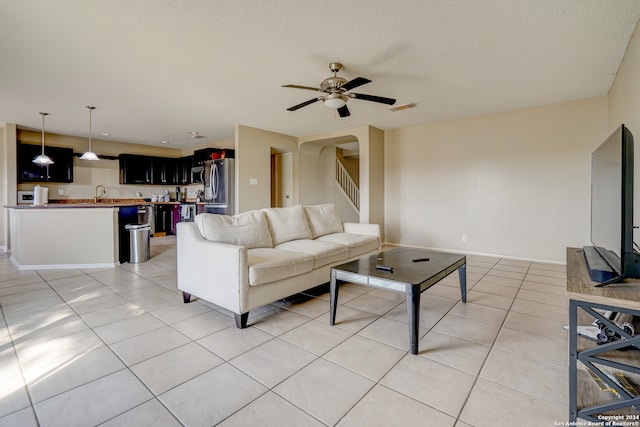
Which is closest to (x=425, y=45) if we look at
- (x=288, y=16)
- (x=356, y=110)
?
(x=288, y=16)

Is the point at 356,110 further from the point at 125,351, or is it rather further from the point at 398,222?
the point at 125,351

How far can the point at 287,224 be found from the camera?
3.55 m

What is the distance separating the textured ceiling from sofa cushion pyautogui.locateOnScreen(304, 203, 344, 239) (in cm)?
162

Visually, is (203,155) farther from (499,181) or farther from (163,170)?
(499,181)

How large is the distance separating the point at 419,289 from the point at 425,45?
7.42 ft

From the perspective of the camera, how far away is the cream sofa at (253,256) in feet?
7.50

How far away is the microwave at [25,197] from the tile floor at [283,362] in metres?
3.88

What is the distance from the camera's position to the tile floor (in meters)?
1.39

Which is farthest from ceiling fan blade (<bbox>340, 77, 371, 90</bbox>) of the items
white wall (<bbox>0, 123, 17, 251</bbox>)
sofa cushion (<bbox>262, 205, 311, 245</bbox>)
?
white wall (<bbox>0, 123, 17, 251</bbox>)

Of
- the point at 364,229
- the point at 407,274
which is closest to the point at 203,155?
the point at 364,229

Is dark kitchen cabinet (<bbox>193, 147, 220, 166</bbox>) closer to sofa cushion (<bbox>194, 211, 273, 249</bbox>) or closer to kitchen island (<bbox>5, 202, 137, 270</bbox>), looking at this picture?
kitchen island (<bbox>5, 202, 137, 270</bbox>)

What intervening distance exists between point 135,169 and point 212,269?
655cm

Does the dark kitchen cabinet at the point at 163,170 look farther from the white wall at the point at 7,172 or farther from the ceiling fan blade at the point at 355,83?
the ceiling fan blade at the point at 355,83

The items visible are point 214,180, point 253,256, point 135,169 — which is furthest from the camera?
point 135,169
